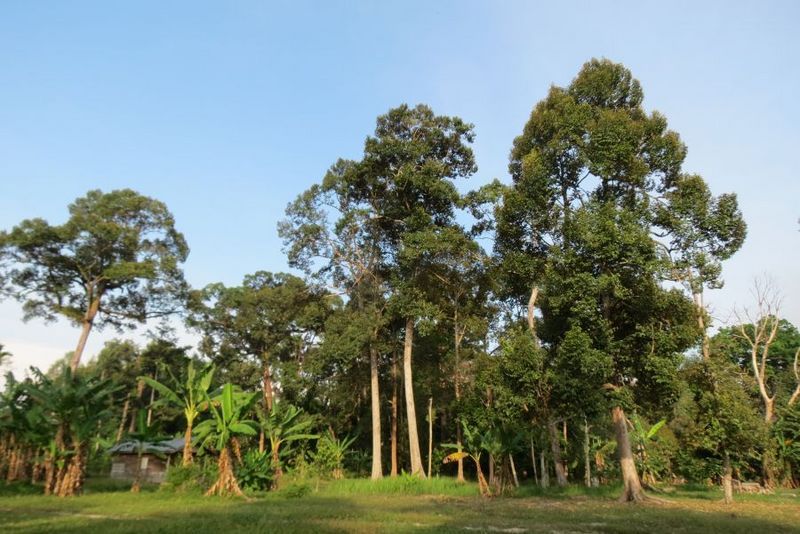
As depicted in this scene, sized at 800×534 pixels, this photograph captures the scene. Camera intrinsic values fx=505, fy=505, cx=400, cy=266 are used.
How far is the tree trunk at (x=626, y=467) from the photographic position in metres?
16.0

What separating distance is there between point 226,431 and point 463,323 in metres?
13.7

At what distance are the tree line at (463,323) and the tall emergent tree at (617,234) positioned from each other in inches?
2.8

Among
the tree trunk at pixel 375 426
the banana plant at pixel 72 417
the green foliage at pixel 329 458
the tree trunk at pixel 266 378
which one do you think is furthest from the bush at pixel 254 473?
the tree trunk at pixel 266 378

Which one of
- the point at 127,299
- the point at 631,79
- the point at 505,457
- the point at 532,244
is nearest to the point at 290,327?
the point at 127,299

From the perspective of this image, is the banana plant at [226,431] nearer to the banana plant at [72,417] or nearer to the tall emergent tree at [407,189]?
the banana plant at [72,417]

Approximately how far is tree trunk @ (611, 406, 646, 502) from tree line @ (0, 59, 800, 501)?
2.7 inches

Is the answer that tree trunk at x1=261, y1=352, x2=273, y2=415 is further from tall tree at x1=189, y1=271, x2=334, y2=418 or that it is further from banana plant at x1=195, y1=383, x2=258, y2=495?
banana plant at x1=195, y1=383, x2=258, y2=495

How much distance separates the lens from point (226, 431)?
55.9ft

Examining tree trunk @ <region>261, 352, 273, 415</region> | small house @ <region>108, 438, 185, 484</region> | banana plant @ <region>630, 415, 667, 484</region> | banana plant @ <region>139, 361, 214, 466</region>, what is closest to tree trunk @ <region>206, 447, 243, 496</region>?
banana plant @ <region>139, 361, 214, 466</region>

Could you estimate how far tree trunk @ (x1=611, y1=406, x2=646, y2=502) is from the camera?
52.6ft

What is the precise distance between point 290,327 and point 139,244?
35.5 feet

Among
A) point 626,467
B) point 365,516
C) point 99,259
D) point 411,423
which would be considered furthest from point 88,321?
point 626,467

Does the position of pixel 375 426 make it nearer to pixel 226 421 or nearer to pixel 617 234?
Answer: pixel 226 421

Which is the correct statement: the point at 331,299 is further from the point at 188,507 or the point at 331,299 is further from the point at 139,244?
the point at 188,507
